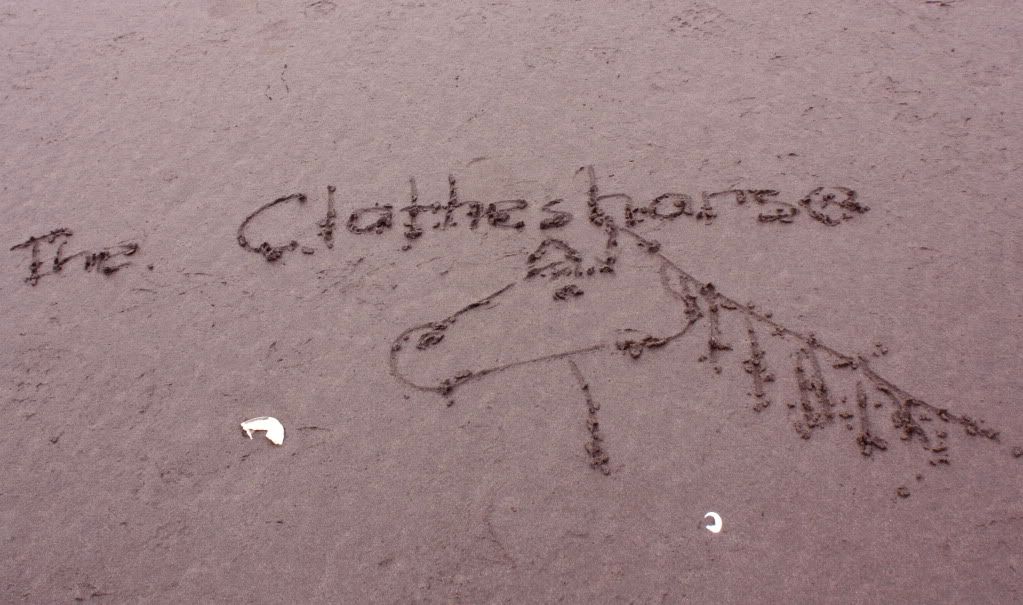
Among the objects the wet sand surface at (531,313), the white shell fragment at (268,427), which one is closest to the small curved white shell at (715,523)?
the wet sand surface at (531,313)

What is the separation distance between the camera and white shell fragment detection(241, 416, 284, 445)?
8.66 ft

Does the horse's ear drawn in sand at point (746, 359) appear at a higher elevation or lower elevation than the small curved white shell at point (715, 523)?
higher

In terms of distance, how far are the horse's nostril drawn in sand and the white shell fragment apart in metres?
0.42

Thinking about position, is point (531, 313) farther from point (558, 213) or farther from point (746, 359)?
point (746, 359)

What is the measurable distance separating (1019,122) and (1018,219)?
0.72 metres

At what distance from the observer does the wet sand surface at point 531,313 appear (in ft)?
7.59

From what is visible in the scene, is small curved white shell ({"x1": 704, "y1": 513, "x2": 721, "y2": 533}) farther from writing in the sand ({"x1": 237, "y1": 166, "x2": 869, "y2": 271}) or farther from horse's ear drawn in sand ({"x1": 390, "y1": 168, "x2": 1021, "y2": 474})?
writing in the sand ({"x1": 237, "y1": 166, "x2": 869, "y2": 271})

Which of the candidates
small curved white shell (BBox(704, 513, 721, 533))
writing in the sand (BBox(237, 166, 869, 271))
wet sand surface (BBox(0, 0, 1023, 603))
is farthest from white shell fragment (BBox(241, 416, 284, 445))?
small curved white shell (BBox(704, 513, 721, 533))

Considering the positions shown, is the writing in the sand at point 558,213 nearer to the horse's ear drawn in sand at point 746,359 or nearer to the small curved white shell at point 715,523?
the horse's ear drawn in sand at point 746,359

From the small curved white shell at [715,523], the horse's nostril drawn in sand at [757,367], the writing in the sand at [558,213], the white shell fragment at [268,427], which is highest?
the writing in the sand at [558,213]

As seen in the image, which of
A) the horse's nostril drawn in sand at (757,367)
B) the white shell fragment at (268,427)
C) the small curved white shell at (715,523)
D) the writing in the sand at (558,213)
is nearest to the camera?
the small curved white shell at (715,523)

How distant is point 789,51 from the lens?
4.07m

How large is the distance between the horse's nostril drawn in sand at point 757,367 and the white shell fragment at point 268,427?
42cm

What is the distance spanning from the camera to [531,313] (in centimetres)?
293
